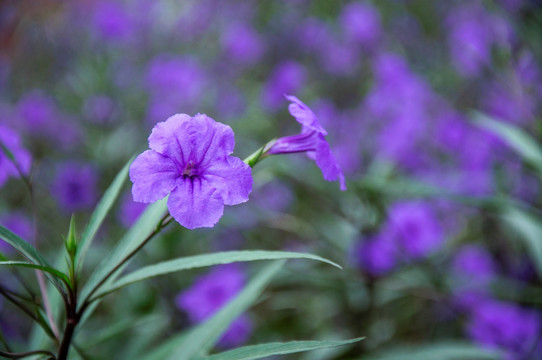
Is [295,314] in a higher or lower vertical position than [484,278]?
higher

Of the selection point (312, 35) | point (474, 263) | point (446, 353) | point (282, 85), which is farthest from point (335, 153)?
point (446, 353)

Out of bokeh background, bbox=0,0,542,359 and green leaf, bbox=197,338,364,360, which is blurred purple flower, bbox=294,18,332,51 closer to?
bokeh background, bbox=0,0,542,359

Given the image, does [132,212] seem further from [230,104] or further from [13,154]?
[230,104]

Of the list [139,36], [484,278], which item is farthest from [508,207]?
[139,36]

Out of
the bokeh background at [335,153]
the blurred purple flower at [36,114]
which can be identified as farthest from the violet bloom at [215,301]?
the blurred purple flower at [36,114]

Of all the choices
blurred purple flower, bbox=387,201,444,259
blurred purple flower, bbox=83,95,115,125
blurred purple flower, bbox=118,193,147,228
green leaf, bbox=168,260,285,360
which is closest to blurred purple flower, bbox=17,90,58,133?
blurred purple flower, bbox=83,95,115,125

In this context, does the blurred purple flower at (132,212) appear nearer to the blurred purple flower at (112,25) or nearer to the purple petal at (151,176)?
the purple petal at (151,176)

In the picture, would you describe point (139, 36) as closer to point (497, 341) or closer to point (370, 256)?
point (370, 256)
